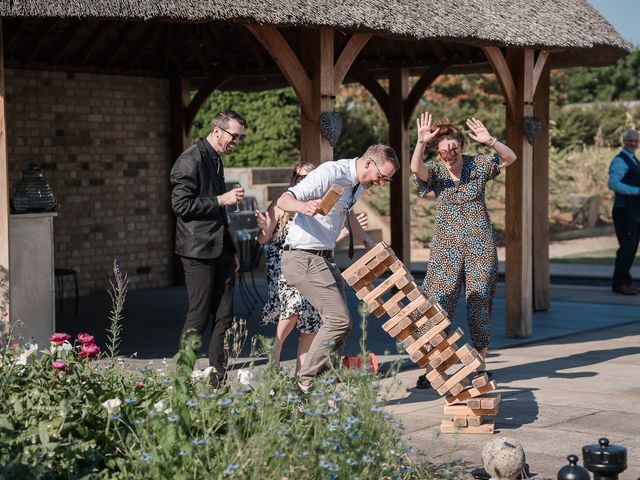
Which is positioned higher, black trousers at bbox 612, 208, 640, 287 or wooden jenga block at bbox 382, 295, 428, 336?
black trousers at bbox 612, 208, 640, 287

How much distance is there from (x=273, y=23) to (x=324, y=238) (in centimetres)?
201

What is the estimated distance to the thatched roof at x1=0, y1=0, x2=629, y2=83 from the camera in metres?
7.73

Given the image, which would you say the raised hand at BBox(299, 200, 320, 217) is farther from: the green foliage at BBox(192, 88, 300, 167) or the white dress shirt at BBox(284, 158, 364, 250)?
the green foliage at BBox(192, 88, 300, 167)

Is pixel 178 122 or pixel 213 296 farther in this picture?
pixel 178 122

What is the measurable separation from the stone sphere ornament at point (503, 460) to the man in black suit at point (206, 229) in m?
2.09

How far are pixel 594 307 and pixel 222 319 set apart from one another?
6.34 metres

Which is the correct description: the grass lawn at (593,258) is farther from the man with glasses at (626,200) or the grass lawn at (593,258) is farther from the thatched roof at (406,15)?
the thatched roof at (406,15)

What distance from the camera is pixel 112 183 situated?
1370 centimetres

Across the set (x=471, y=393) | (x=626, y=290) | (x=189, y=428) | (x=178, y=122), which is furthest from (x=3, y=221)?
(x=626, y=290)

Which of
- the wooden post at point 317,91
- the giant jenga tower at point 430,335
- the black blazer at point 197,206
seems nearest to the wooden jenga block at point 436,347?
the giant jenga tower at point 430,335

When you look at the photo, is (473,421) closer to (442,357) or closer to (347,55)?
(442,357)

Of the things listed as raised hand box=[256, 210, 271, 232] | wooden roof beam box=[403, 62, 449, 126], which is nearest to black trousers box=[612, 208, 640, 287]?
wooden roof beam box=[403, 62, 449, 126]

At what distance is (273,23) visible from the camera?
26.4 ft

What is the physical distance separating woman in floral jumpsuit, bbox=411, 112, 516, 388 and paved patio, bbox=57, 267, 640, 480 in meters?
0.63
